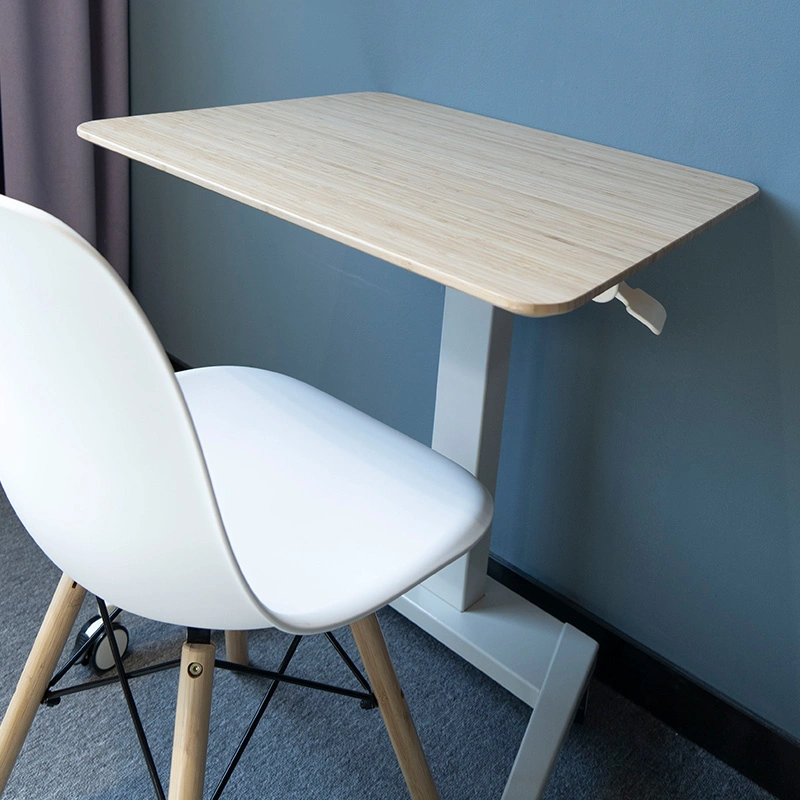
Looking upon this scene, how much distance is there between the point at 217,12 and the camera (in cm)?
155

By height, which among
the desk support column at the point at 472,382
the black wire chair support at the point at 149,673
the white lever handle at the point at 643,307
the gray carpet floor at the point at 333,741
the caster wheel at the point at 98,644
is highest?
the white lever handle at the point at 643,307

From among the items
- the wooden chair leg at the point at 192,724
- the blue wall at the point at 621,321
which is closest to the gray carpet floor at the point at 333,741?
the blue wall at the point at 621,321

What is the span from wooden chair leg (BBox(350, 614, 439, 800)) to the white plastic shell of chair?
11cm

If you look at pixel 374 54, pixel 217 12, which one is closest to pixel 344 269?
pixel 374 54

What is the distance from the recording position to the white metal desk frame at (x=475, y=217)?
2.42 feet

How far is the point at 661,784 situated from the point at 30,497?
94 centimetres

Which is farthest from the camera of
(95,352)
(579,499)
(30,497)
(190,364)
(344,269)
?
(190,364)

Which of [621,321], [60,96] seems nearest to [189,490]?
[621,321]

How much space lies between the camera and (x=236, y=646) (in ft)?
4.26

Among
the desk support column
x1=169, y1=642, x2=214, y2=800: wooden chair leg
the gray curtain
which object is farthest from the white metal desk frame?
the gray curtain

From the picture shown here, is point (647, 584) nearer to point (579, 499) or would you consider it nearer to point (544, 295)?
point (579, 499)

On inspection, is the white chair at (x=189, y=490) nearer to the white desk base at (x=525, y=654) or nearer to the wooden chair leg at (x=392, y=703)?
the wooden chair leg at (x=392, y=703)

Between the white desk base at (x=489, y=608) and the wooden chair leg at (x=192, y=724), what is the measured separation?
0.49 meters

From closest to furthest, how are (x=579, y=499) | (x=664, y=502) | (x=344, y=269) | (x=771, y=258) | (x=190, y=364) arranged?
(x=771, y=258)
(x=664, y=502)
(x=579, y=499)
(x=344, y=269)
(x=190, y=364)
